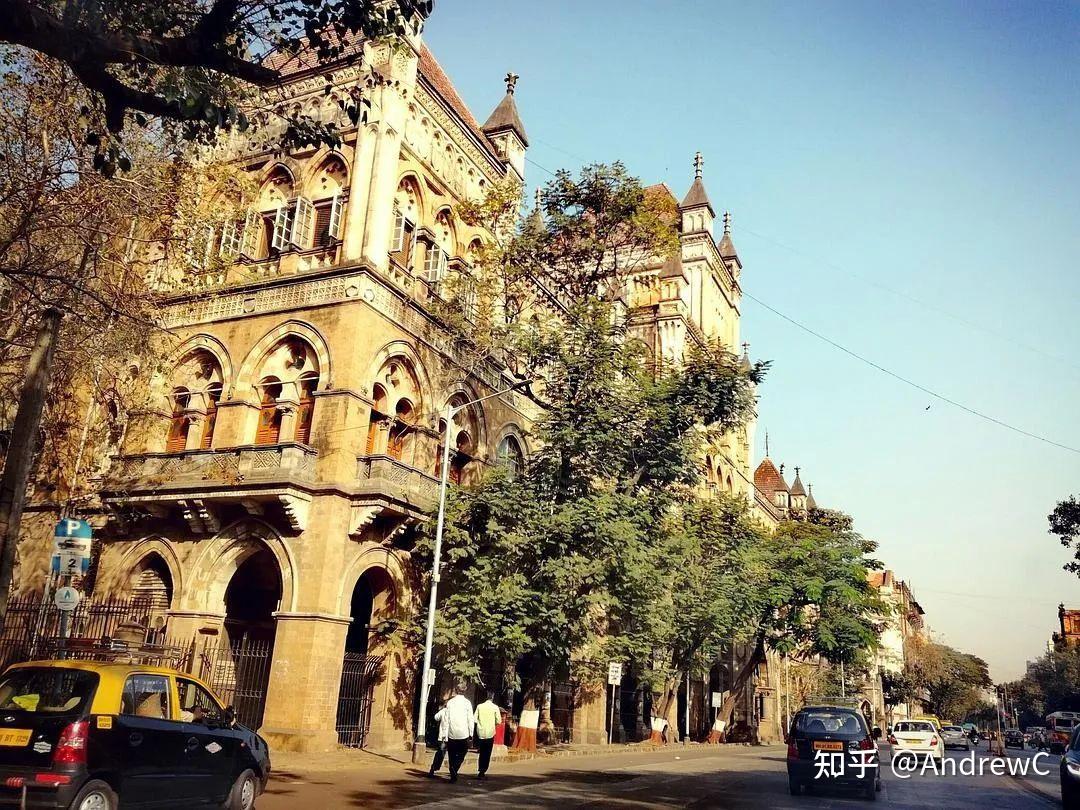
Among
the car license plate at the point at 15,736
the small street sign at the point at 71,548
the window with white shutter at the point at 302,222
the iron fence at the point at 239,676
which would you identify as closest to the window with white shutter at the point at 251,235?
the window with white shutter at the point at 302,222

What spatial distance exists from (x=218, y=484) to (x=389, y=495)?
4.09m

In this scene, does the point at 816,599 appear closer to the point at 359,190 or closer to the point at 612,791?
the point at 612,791

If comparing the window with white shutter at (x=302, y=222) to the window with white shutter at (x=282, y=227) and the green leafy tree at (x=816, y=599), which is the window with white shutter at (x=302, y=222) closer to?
the window with white shutter at (x=282, y=227)

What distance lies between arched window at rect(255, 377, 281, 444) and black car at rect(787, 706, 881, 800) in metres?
14.7

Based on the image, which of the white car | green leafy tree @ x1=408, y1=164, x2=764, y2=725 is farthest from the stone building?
the white car

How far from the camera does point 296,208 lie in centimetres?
2397

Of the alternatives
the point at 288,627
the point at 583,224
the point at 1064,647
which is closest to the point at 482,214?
the point at 583,224

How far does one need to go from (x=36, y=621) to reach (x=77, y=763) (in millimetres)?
16246

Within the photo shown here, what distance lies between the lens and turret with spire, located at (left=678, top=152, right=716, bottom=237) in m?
48.9

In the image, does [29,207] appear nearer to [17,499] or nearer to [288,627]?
[17,499]

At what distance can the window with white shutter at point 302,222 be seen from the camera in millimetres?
23812

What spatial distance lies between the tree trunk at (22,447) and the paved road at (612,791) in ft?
17.8

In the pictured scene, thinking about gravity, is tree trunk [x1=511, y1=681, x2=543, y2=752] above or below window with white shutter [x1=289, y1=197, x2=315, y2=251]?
below

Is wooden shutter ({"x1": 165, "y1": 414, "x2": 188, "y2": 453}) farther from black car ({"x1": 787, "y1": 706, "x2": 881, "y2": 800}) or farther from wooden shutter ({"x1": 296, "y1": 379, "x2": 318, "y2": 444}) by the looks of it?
black car ({"x1": 787, "y1": 706, "x2": 881, "y2": 800})
